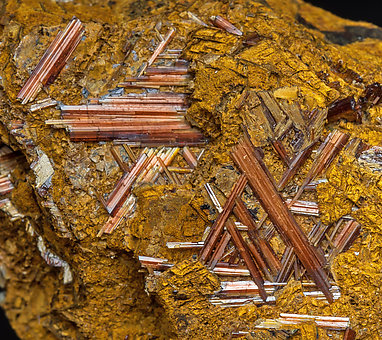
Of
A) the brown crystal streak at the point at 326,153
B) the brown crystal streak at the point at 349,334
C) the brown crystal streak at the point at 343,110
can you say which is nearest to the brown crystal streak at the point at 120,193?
the brown crystal streak at the point at 326,153

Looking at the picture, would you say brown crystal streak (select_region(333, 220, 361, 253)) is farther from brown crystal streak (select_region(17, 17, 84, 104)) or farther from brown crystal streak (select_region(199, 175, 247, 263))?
brown crystal streak (select_region(17, 17, 84, 104))

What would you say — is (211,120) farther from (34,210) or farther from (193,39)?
(34,210)

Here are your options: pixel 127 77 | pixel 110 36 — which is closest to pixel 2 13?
pixel 110 36

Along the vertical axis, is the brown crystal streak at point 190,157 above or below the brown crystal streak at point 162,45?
below

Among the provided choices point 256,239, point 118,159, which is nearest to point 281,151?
point 256,239

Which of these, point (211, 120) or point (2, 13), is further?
point (2, 13)

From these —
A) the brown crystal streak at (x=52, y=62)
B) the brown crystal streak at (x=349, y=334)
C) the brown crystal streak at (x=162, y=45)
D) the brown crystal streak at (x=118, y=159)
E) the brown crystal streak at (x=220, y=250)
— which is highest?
the brown crystal streak at (x=162, y=45)

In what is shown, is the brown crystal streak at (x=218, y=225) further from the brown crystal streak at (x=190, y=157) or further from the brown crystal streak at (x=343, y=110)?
the brown crystal streak at (x=343, y=110)
